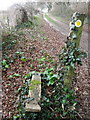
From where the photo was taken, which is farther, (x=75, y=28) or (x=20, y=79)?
(x=20, y=79)

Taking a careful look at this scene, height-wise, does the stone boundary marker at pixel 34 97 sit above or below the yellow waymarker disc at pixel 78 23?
below

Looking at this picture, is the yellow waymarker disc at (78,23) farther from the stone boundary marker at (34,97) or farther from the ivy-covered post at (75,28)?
the stone boundary marker at (34,97)

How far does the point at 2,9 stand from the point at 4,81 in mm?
6685

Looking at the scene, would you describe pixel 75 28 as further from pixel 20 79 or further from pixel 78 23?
pixel 20 79

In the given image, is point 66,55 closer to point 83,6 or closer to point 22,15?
point 22,15

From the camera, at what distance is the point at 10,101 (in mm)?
3822

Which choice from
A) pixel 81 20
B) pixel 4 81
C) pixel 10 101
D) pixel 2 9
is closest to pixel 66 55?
pixel 81 20

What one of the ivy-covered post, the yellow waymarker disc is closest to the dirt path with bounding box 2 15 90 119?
the ivy-covered post

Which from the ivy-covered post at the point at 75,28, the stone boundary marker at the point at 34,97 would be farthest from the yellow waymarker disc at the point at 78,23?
the stone boundary marker at the point at 34,97

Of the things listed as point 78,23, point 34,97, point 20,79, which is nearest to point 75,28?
point 78,23

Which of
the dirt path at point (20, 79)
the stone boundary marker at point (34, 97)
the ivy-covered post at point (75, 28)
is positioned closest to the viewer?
the stone boundary marker at point (34, 97)

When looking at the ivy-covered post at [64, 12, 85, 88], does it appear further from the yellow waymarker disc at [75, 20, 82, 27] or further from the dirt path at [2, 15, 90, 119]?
the dirt path at [2, 15, 90, 119]

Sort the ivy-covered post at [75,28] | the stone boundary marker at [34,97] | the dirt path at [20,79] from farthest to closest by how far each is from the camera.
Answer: the dirt path at [20,79]
the ivy-covered post at [75,28]
the stone boundary marker at [34,97]

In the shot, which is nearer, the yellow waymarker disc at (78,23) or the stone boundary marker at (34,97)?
the stone boundary marker at (34,97)
